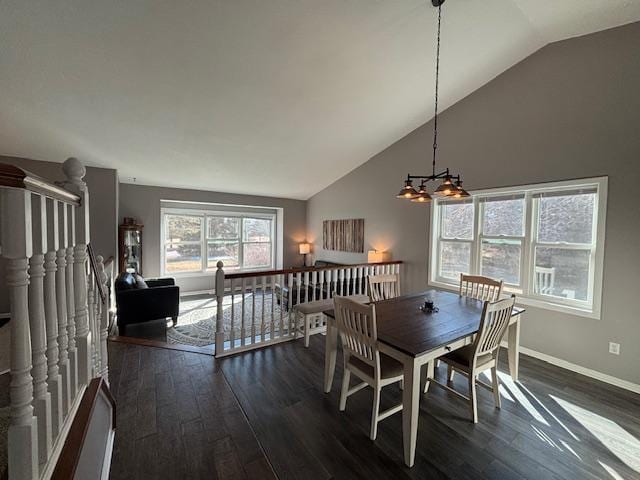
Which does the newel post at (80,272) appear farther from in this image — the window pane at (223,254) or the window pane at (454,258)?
the window pane at (223,254)

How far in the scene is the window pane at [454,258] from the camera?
409cm

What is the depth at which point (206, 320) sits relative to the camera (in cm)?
484

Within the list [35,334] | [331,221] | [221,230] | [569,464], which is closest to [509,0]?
[569,464]

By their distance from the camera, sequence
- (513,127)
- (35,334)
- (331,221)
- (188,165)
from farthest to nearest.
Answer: (331,221), (188,165), (513,127), (35,334)

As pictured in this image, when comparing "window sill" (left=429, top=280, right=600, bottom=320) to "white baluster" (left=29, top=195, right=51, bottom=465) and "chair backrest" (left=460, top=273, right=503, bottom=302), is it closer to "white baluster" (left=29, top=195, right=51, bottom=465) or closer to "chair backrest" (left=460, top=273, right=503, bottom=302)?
"chair backrest" (left=460, top=273, right=503, bottom=302)

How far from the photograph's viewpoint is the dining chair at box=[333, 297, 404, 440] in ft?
6.38

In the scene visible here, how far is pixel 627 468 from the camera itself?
1.78 meters

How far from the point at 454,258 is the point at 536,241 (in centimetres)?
106

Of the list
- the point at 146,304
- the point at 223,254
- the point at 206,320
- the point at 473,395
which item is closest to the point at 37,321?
the point at 473,395

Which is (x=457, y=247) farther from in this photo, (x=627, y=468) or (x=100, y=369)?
(x=100, y=369)

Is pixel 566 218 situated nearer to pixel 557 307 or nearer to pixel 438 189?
pixel 557 307

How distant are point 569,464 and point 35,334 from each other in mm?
2904

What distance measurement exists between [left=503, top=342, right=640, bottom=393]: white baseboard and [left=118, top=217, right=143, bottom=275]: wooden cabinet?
6497 millimetres

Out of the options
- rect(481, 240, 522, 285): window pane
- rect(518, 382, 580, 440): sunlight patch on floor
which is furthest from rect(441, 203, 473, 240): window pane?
rect(518, 382, 580, 440): sunlight patch on floor
